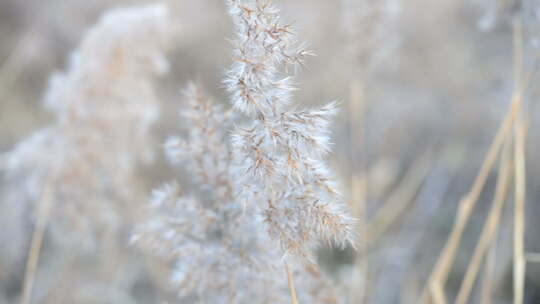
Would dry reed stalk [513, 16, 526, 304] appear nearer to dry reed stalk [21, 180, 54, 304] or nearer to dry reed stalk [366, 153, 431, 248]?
dry reed stalk [366, 153, 431, 248]

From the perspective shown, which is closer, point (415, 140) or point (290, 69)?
point (290, 69)

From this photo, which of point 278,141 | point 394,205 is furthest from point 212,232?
point 394,205

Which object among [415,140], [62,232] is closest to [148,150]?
[62,232]


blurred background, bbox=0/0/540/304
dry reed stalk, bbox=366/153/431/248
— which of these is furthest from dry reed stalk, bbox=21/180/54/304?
dry reed stalk, bbox=366/153/431/248

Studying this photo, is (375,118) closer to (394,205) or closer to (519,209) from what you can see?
(394,205)

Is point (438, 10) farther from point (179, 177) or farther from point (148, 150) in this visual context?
point (148, 150)
